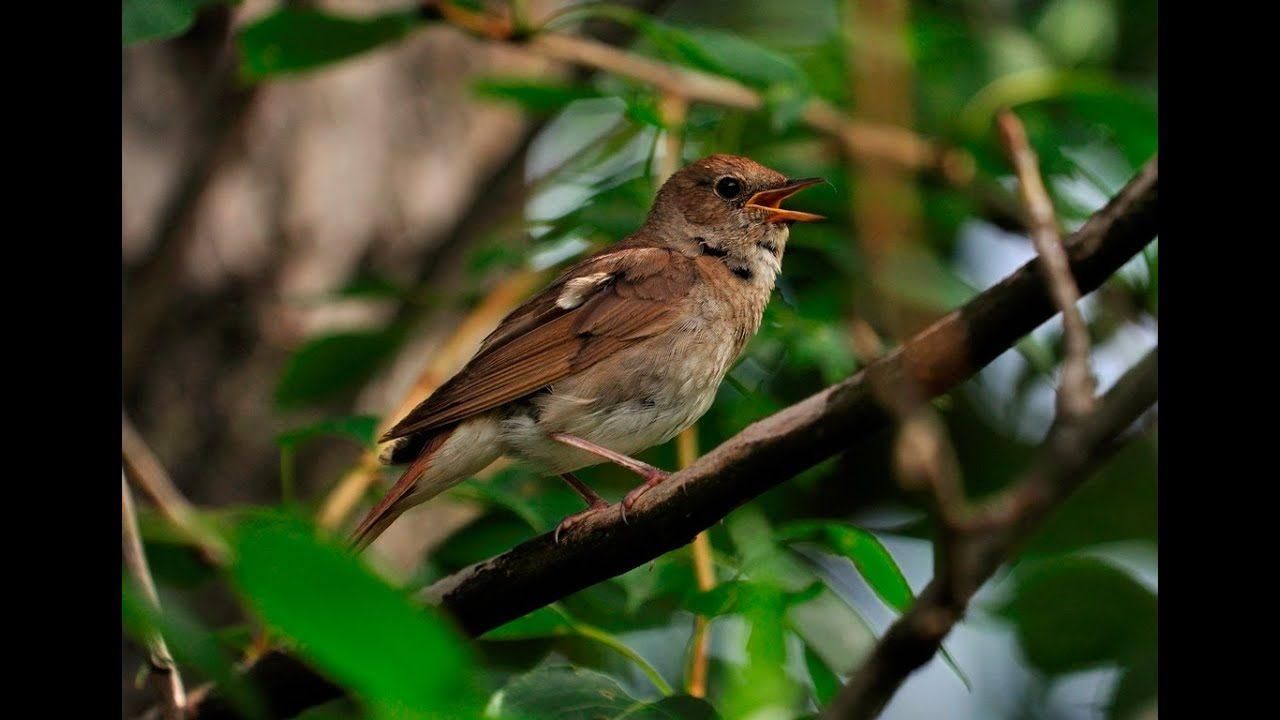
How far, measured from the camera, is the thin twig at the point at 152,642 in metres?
2.50

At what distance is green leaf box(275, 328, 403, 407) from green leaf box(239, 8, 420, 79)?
0.93m

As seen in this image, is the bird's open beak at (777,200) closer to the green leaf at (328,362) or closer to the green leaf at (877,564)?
the green leaf at (328,362)

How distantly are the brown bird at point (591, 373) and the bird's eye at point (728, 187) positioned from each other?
1.10 feet

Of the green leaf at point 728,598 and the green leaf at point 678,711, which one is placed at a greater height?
the green leaf at point 728,598

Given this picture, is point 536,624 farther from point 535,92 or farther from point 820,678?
point 535,92

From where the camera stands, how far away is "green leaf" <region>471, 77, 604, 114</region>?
4000 mm

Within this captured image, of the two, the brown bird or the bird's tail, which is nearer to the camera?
the bird's tail

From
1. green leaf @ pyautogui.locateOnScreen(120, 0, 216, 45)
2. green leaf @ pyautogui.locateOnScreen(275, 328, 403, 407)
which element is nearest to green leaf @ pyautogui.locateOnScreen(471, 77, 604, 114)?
green leaf @ pyautogui.locateOnScreen(275, 328, 403, 407)

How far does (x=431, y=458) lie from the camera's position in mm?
3408

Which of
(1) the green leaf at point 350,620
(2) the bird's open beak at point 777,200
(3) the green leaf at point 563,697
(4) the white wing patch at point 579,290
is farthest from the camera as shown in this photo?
(2) the bird's open beak at point 777,200

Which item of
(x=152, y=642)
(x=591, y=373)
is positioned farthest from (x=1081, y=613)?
(x=152, y=642)

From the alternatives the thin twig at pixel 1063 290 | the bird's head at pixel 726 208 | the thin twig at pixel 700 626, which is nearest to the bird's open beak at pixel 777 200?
the bird's head at pixel 726 208

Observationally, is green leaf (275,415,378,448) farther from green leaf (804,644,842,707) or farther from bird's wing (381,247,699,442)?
green leaf (804,644,842,707)

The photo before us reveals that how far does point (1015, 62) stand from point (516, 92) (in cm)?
208
